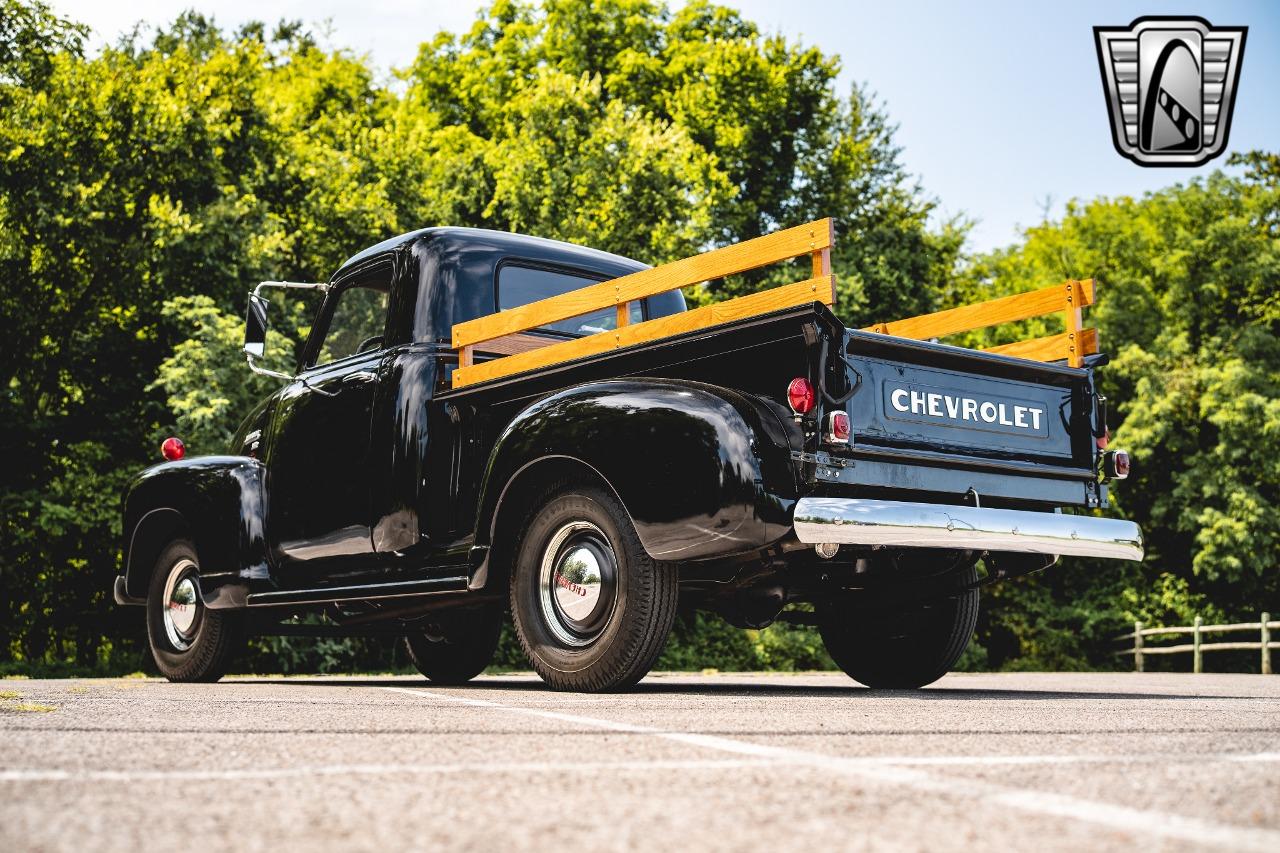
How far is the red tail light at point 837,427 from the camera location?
5754mm

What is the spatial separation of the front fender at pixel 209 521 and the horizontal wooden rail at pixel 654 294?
192cm

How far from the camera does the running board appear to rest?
22.9 feet

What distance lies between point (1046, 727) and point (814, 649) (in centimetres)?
1994

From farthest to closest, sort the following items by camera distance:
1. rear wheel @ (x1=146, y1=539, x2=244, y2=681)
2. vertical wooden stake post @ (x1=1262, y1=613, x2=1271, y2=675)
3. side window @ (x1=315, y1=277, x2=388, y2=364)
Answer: vertical wooden stake post @ (x1=1262, y1=613, x2=1271, y2=675)
rear wheel @ (x1=146, y1=539, x2=244, y2=681)
side window @ (x1=315, y1=277, x2=388, y2=364)

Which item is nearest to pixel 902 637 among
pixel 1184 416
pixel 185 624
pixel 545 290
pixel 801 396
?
pixel 801 396

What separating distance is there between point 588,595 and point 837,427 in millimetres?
1324

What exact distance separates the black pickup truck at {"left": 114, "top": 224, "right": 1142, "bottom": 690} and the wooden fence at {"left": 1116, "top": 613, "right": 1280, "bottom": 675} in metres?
17.2

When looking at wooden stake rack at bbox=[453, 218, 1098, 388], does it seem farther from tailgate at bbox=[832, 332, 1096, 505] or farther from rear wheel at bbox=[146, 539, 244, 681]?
rear wheel at bbox=[146, 539, 244, 681]

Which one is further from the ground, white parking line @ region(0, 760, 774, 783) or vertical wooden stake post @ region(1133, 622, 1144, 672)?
white parking line @ region(0, 760, 774, 783)

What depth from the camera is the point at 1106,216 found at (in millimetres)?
34281

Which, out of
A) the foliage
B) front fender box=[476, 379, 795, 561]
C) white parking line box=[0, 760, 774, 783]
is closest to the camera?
white parking line box=[0, 760, 774, 783]

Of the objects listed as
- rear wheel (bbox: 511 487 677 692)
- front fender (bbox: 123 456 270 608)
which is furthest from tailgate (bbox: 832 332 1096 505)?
front fender (bbox: 123 456 270 608)

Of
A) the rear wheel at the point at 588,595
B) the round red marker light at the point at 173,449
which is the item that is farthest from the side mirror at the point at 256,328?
the rear wheel at the point at 588,595

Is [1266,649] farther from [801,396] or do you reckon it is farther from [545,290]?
[801,396]
